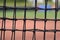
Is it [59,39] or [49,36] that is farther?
[49,36]

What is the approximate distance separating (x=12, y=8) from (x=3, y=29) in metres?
0.09

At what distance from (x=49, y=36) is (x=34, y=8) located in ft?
10.1

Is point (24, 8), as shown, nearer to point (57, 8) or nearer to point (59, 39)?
point (57, 8)

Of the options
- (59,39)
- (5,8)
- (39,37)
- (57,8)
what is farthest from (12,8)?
(39,37)

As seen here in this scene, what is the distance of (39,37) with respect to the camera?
3.77 metres

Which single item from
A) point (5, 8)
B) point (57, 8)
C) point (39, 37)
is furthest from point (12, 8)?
point (39, 37)

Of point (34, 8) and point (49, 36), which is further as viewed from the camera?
point (49, 36)

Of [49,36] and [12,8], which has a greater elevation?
[12,8]

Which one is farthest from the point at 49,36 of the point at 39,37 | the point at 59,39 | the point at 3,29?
the point at 3,29

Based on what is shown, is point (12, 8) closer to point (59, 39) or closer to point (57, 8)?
point (57, 8)

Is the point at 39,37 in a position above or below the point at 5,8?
below

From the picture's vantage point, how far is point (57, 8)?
2.44ft

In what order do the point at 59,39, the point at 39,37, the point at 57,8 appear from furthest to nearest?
the point at 39,37, the point at 59,39, the point at 57,8

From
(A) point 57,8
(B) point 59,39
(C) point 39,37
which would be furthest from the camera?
(C) point 39,37
